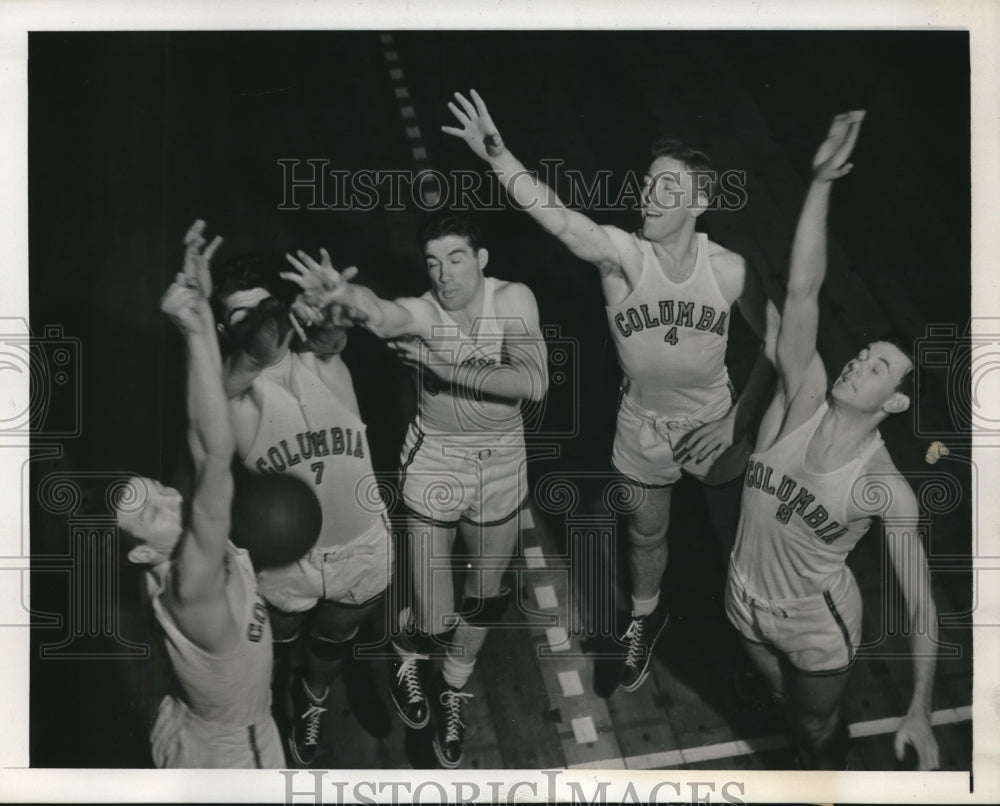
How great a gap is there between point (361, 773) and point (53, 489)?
106 cm

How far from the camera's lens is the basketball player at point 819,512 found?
2.42 m

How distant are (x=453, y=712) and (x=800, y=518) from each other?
994 millimetres

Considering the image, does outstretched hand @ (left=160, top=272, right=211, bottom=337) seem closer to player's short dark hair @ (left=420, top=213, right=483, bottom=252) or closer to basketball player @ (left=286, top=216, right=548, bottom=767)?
basketball player @ (left=286, top=216, right=548, bottom=767)

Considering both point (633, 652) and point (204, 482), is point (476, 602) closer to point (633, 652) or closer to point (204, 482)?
point (633, 652)

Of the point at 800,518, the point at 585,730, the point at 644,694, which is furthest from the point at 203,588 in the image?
A: the point at 800,518

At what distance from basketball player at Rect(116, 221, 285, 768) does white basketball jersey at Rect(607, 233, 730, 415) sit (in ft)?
3.38

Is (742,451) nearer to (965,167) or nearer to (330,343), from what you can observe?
(965,167)

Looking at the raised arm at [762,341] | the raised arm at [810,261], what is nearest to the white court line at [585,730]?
the raised arm at [762,341]

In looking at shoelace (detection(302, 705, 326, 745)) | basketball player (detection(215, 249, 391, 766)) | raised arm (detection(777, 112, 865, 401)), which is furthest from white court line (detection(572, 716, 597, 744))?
raised arm (detection(777, 112, 865, 401))

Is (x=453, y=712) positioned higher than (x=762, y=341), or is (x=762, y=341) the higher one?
(x=762, y=341)

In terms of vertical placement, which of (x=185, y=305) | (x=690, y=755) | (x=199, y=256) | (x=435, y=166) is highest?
(x=435, y=166)

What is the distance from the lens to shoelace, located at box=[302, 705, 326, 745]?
248cm

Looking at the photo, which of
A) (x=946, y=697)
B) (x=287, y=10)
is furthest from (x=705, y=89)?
(x=946, y=697)

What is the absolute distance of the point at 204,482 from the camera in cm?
243
